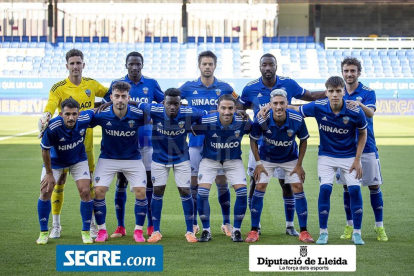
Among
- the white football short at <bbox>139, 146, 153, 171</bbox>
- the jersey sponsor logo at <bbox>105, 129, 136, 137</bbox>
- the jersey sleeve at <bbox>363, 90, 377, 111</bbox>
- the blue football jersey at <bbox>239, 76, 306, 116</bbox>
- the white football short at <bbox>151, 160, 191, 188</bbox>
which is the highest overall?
the blue football jersey at <bbox>239, 76, 306, 116</bbox>

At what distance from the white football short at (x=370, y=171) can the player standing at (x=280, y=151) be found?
0.49 metres

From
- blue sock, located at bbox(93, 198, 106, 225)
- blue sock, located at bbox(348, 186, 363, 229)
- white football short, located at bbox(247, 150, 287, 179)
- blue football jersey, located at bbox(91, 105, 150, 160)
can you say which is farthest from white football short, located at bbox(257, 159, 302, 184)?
blue sock, located at bbox(93, 198, 106, 225)

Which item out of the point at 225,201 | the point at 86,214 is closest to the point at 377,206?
the point at 225,201

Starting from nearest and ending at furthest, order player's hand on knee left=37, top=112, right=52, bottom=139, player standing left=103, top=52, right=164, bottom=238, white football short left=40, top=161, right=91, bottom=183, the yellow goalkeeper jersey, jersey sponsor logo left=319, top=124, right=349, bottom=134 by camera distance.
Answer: player's hand on knee left=37, top=112, right=52, bottom=139 → jersey sponsor logo left=319, top=124, right=349, bottom=134 → white football short left=40, top=161, right=91, bottom=183 → the yellow goalkeeper jersey → player standing left=103, top=52, right=164, bottom=238

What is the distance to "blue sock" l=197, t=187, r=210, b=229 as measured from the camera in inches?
290

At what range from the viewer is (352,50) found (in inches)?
1553

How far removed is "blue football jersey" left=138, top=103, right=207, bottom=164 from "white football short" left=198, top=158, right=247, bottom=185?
0.24m

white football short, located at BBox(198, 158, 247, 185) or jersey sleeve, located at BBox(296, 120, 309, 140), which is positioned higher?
jersey sleeve, located at BBox(296, 120, 309, 140)

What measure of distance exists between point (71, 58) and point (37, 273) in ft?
8.93

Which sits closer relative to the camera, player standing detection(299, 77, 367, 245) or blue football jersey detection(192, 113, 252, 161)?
player standing detection(299, 77, 367, 245)

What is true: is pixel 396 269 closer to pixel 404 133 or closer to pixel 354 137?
pixel 354 137

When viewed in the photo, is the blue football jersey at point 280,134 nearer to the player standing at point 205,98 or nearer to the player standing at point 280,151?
the player standing at point 280,151

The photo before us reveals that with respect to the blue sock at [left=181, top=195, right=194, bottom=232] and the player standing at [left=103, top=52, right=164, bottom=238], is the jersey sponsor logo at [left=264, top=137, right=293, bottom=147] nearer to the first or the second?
the blue sock at [left=181, top=195, right=194, bottom=232]

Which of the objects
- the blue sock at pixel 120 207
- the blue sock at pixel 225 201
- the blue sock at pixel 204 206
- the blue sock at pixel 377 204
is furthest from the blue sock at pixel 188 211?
the blue sock at pixel 377 204
